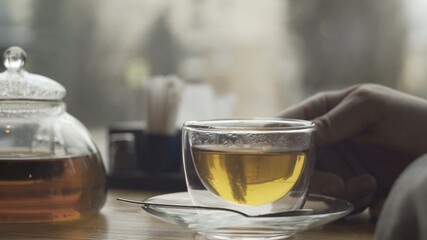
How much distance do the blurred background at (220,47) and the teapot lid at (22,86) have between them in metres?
0.53

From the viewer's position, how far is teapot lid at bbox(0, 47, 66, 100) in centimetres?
97

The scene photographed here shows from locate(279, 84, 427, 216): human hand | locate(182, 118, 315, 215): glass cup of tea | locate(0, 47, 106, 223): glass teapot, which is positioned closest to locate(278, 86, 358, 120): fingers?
locate(279, 84, 427, 216): human hand

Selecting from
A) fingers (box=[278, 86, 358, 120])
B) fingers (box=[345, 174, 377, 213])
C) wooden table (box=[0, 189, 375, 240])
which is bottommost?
wooden table (box=[0, 189, 375, 240])

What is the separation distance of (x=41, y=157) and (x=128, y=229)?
15 centimetres

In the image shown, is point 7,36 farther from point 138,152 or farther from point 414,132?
point 414,132

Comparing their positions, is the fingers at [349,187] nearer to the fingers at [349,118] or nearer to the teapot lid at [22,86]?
the fingers at [349,118]

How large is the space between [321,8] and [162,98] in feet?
1.29

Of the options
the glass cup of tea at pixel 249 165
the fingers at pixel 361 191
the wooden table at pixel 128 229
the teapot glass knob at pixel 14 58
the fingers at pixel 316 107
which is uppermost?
the teapot glass knob at pixel 14 58

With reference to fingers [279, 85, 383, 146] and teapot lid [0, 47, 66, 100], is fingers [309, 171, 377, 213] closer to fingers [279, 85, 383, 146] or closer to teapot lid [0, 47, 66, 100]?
fingers [279, 85, 383, 146]

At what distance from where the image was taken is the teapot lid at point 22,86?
3.19 feet

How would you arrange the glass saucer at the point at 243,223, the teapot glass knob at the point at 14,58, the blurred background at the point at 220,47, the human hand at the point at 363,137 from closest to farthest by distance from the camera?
1. the glass saucer at the point at 243,223
2. the human hand at the point at 363,137
3. the teapot glass knob at the point at 14,58
4. the blurred background at the point at 220,47

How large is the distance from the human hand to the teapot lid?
31 centimetres

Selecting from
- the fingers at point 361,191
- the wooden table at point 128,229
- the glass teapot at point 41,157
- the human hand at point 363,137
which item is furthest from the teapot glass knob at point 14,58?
the fingers at point 361,191

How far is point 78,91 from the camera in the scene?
1.65m
